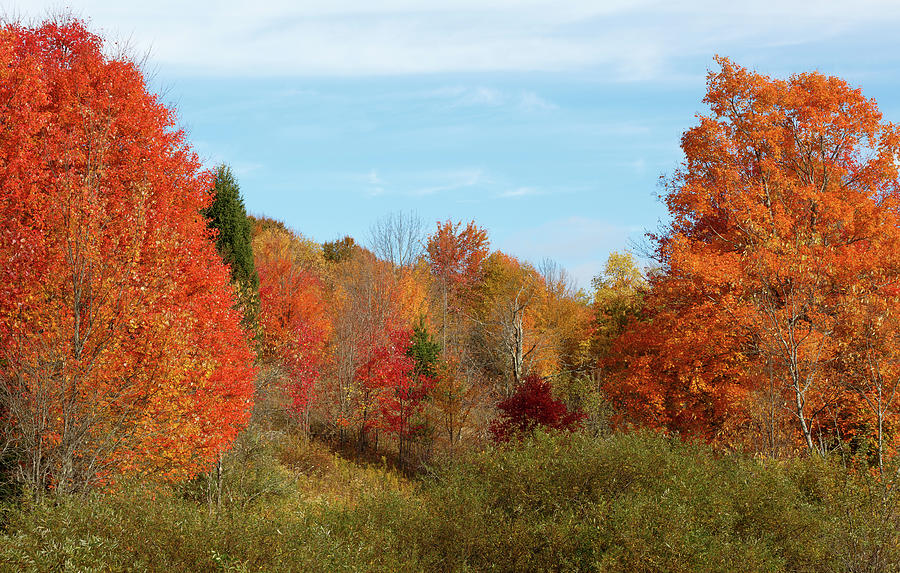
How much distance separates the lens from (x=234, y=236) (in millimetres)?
21875

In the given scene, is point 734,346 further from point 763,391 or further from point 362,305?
point 362,305

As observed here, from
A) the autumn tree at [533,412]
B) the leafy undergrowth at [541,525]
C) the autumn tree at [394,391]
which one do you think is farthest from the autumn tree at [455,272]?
Result: the leafy undergrowth at [541,525]

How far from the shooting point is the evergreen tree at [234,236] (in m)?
21.5

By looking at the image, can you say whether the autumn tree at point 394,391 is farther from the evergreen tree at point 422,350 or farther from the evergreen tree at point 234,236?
the evergreen tree at point 234,236

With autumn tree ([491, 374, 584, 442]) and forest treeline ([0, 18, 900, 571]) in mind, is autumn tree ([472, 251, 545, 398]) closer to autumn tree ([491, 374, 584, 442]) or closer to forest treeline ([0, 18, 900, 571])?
forest treeline ([0, 18, 900, 571])

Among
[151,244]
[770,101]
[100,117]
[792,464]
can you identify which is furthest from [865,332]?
[100,117]

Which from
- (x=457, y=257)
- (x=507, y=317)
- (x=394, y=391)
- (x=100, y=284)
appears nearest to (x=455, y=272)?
(x=457, y=257)

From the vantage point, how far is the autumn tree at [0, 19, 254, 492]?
35.7ft

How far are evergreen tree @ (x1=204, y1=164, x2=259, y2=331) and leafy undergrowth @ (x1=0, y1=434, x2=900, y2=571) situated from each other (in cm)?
1210

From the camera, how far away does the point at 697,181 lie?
64.9 feet

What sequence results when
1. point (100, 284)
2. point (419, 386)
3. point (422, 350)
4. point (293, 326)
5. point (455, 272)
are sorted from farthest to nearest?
point (455, 272) < point (293, 326) < point (422, 350) < point (419, 386) < point (100, 284)

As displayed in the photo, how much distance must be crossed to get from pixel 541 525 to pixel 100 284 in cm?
772

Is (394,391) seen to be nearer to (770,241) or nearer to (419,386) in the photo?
(419,386)

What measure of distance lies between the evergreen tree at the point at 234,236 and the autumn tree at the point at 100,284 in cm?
647
